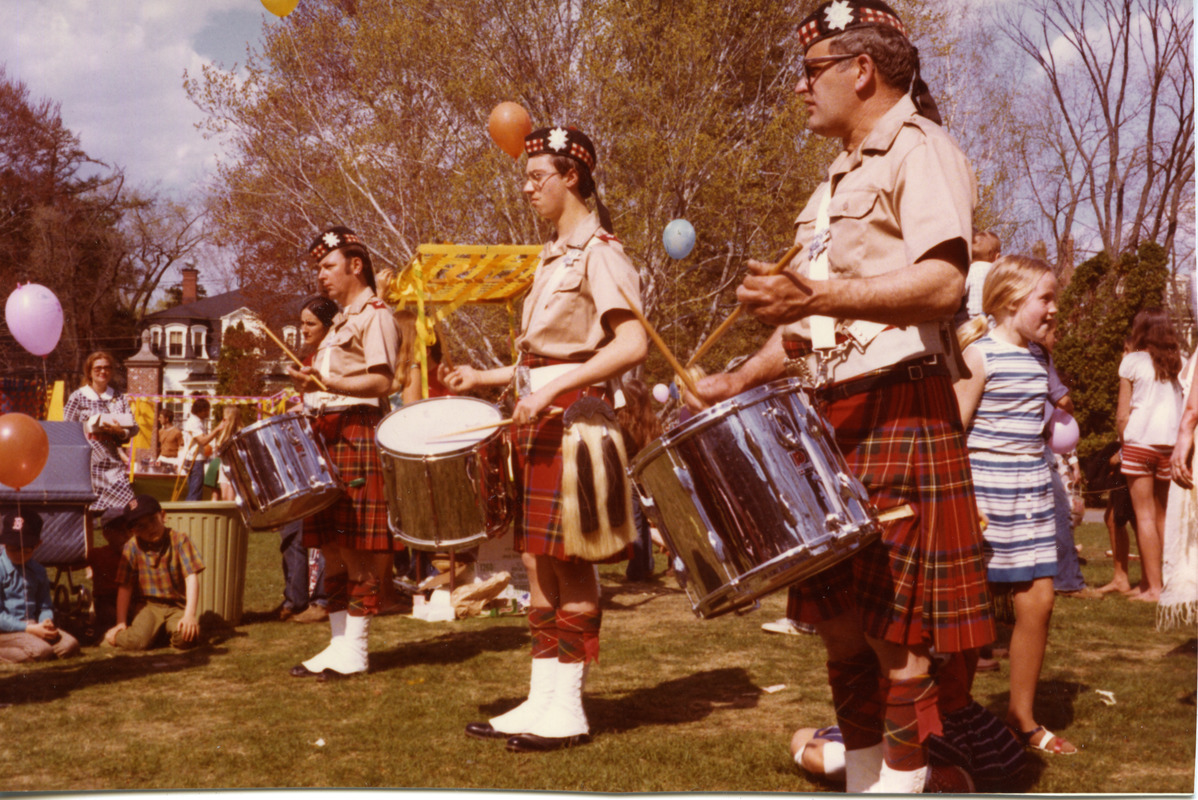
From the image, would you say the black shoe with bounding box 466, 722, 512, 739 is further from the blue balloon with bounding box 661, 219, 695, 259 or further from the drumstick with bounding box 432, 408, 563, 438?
the blue balloon with bounding box 661, 219, 695, 259

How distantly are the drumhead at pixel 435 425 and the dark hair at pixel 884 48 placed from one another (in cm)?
139

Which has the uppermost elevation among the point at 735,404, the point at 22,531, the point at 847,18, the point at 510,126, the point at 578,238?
the point at 510,126

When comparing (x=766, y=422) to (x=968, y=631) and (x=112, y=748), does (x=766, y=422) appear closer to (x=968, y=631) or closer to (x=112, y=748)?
(x=968, y=631)

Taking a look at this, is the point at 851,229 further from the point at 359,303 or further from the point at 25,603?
the point at 25,603

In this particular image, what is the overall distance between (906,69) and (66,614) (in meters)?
Result: 4.53

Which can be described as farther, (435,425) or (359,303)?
(359,303)

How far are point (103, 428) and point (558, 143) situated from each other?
4.13 m

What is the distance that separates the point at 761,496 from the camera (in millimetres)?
1717

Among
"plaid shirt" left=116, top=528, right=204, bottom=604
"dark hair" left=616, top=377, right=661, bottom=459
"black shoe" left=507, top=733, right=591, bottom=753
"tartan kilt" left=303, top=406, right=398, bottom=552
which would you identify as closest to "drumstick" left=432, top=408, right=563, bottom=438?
"black shoe" left=507, top=733, right=591, bottom=753

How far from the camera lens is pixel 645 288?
7.68 metres

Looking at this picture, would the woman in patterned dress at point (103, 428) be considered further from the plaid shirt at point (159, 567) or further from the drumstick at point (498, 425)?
the drumstick at point (498, 425)

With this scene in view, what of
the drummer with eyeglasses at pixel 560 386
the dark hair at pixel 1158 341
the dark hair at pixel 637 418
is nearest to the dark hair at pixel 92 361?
the dark hair at pixel 637 418

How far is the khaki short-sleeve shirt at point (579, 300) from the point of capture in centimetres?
270

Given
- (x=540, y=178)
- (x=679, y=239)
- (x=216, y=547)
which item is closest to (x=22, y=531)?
(x=216, y=547)
